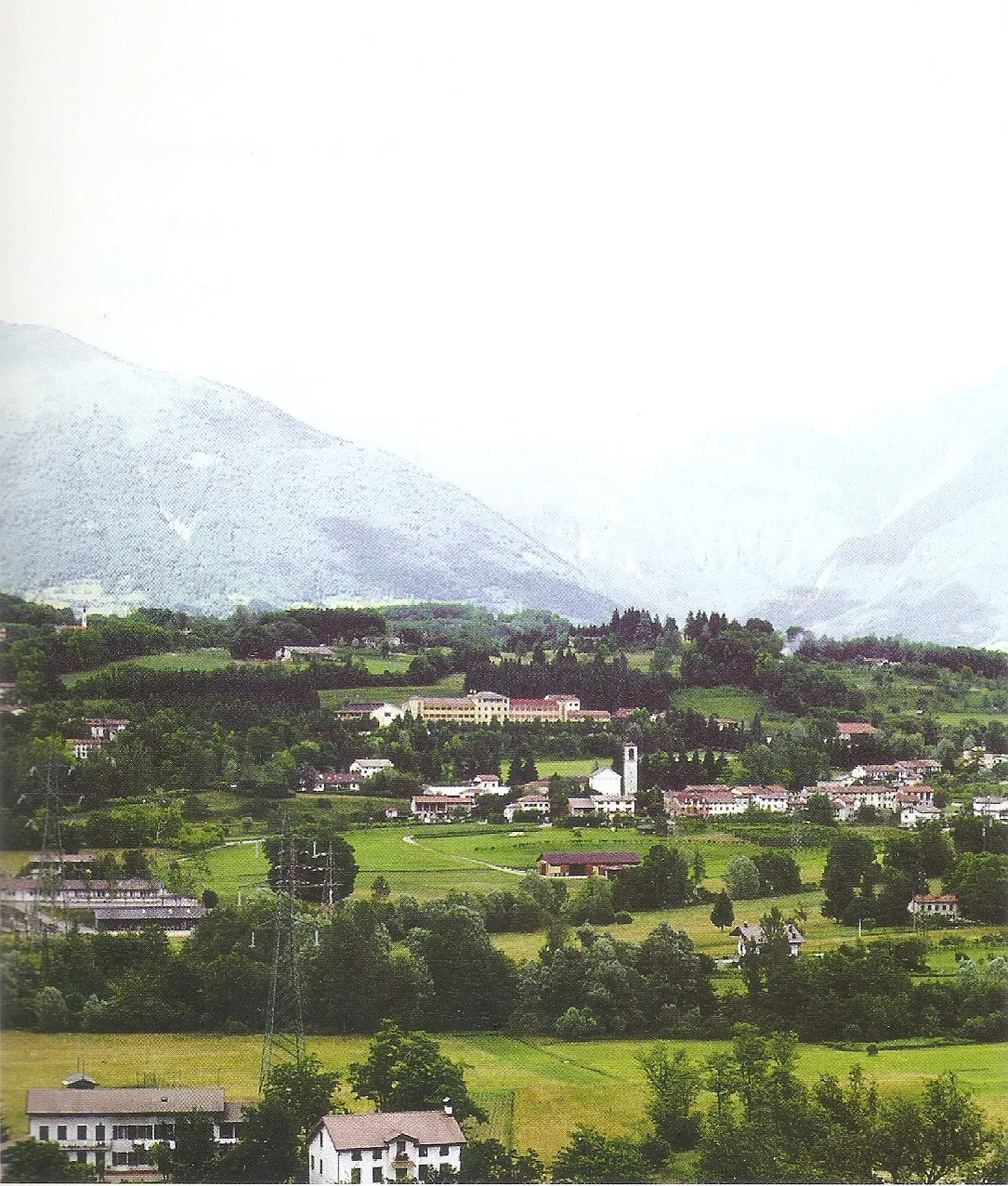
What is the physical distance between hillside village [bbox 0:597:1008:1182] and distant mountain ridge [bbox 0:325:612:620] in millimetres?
178

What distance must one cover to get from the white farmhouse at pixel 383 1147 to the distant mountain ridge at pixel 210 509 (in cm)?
246

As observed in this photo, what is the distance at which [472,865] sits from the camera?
8.77m

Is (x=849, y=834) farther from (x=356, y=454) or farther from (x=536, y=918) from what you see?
(x=356, y=454)

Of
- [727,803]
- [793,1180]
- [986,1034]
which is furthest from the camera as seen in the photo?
[727,803]

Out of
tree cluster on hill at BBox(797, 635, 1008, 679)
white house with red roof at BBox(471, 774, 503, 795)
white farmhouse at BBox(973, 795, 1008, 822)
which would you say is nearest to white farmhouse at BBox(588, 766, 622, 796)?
white house with red roof at BBox(471, 774, 503, 795)

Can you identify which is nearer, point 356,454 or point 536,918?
point 536,918

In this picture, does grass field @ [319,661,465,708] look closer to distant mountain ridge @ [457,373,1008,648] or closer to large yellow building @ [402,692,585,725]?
large yellow building @ [402,692,585,725]

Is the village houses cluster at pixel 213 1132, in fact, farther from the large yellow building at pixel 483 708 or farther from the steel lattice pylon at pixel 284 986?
the large yellow building at pixel 483 708

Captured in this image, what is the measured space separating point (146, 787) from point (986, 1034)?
13.3 ft

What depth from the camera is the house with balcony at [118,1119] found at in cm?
800

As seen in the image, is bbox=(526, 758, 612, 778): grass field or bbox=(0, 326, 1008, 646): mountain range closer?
bbox=(0, 326, 1008, 646): mountain range

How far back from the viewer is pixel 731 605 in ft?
30.2

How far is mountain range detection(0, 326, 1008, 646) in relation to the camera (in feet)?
28.5

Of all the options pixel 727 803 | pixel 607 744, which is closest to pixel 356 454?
pixel 607 744
